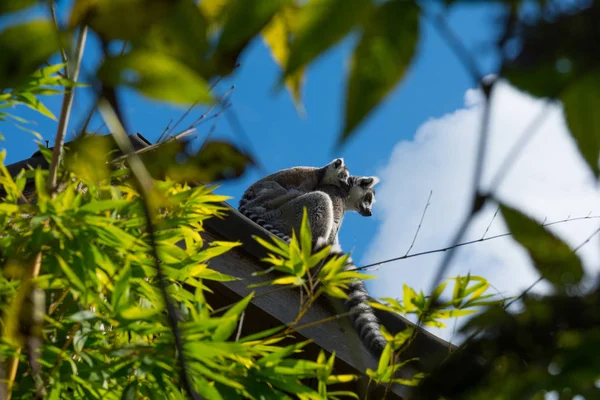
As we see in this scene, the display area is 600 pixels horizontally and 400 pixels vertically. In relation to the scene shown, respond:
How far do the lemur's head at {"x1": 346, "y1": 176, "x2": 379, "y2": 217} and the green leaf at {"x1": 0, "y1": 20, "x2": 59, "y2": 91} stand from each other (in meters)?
7.07

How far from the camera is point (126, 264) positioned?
1.56 metres

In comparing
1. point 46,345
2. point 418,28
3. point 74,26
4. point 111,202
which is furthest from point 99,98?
point 46,345

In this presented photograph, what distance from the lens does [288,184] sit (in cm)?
739

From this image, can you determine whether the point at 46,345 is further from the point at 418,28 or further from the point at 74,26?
the point at 418,28

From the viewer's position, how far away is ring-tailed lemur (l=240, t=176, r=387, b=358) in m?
3.12

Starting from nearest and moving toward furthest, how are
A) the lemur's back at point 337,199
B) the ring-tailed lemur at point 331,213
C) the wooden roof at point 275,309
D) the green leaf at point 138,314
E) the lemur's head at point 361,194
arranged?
the green leaf at point 138,314
the wooden roof at point 275,309
the ring-tailed lemur at point 331,213
the lemur's back at point 337,199
the lemur's head at point 361,194

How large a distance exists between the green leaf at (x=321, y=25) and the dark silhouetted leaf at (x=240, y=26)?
32mm

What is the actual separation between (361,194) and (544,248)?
22.8ft

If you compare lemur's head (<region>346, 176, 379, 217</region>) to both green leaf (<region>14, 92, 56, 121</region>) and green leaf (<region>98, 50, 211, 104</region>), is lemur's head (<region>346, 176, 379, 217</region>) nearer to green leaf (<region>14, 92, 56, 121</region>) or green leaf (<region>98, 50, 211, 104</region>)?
green leaf (<region>14, 92, 56, 121</region>)

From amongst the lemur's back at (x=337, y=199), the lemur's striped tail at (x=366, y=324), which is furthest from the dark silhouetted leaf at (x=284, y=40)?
the lemur's back at (x=337, y=199)

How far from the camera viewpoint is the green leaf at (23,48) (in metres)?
0.49

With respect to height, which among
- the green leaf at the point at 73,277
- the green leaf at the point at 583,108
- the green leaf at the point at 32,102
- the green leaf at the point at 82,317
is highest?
the green leaf at the point at 32,102

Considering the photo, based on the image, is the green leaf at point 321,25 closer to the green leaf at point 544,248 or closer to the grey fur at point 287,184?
the green leaf at point 544,248

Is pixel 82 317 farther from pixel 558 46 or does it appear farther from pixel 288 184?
→ pixel 288 184
